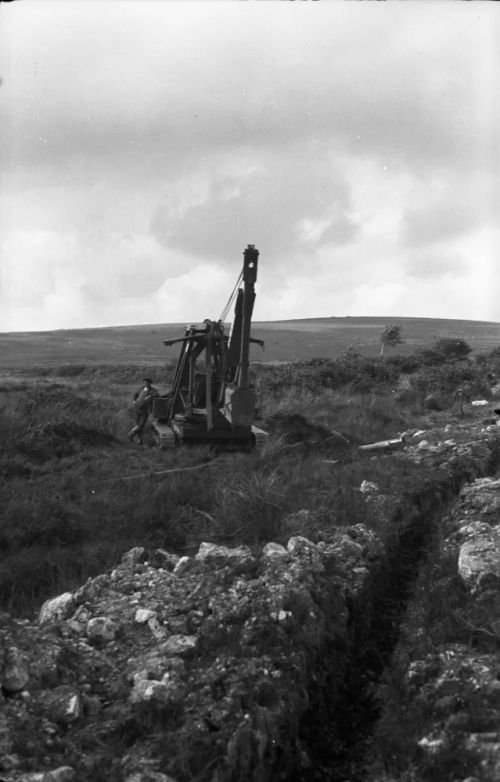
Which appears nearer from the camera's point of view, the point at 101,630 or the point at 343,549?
the point at 101,630

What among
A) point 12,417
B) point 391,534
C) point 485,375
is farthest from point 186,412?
point 485,375

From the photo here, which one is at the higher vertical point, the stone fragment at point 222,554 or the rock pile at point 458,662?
the stone fragment at point 222,554

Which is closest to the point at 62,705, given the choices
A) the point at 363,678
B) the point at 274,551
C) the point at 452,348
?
the point at 363,678

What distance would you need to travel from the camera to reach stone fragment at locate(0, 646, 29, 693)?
11.7 feet

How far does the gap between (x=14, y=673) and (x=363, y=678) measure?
2.19m

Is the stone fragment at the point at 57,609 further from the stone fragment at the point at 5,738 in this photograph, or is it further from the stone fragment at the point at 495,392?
the stone fragment at the point at 495,392

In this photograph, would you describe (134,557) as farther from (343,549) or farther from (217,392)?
(217,392)

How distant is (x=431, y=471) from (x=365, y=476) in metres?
1.13

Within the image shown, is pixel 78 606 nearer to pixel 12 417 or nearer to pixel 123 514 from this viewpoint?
pixel 123 514

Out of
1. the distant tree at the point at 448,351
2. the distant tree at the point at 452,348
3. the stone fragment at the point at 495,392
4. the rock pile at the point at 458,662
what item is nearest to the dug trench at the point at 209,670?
the rock pile at the point at 458,662

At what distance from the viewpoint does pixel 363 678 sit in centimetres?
446

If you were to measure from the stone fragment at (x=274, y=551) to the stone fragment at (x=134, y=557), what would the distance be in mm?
960

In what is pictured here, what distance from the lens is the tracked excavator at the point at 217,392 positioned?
34.4 feet

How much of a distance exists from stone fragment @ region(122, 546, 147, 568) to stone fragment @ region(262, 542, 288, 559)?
0.96 m
